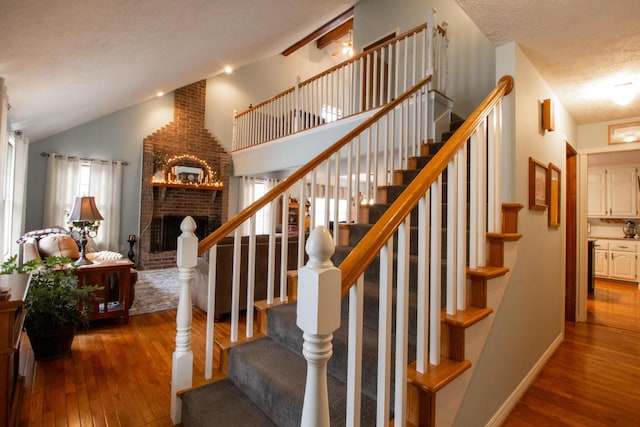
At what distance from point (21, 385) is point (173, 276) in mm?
3520

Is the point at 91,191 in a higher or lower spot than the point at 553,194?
higher

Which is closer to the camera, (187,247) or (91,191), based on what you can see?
(187,247)

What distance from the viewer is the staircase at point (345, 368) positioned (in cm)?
117

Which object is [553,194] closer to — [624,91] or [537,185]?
[537,185]

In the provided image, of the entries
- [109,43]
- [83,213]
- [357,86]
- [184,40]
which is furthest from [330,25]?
[83,213]

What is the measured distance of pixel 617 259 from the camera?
18.4 feet

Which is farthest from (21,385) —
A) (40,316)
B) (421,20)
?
(421,20)

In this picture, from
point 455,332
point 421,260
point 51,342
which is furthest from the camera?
point 51,342

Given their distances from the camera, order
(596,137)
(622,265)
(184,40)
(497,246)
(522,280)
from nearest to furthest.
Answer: (497,246) < (522,280) < (184,40) < (596,137) < (622,265)

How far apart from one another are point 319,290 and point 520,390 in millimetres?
2081

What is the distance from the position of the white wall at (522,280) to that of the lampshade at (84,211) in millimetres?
3483

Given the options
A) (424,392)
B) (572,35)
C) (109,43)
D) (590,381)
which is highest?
(109,43)

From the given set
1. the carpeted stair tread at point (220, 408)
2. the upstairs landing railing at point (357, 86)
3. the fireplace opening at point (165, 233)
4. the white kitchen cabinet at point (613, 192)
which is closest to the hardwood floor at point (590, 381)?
the carpeted stair tread at point (220, 408)

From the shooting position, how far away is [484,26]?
178 centimetres
